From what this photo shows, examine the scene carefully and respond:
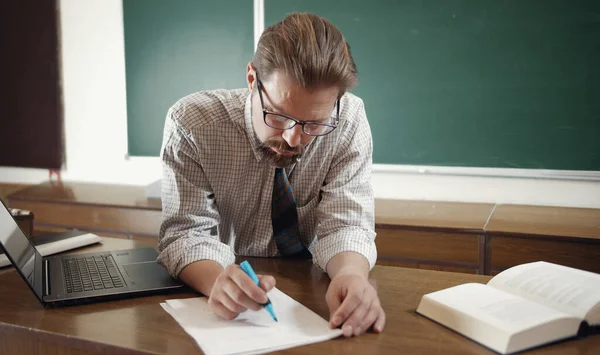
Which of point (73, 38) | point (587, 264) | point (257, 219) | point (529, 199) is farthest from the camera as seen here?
point (73, 38)

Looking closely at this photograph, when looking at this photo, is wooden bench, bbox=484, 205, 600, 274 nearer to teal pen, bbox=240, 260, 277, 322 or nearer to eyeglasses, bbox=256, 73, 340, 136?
eyeglasses, bbox=256, 73, 340, 136

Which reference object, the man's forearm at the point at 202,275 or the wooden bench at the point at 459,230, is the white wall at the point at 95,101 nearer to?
the wooden bench at the point at 459,230

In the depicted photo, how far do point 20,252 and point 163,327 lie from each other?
0.38 meters

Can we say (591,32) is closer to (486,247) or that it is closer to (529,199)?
(529,199)

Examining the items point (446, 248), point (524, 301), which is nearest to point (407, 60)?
point (446, 248)

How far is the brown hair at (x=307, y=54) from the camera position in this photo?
3.95 feet

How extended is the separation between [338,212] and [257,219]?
0.82 feet

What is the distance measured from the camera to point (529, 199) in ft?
8.54

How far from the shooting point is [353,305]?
3.42 ft

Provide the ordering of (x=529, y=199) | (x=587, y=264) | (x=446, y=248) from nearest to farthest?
(x=587, y=264), (x=446, y=248), (x=529, y=199)

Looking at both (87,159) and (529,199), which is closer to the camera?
(529,199)

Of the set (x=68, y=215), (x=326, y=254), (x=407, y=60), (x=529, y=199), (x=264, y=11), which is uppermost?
(x=264, y=11)

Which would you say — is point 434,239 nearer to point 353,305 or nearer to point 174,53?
point 353,305

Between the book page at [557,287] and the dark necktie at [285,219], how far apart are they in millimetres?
547
